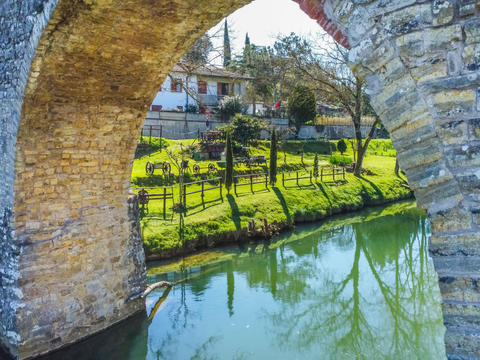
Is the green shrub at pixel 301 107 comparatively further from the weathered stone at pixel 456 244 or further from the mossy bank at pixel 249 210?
the weathered stone at pixel 456 244

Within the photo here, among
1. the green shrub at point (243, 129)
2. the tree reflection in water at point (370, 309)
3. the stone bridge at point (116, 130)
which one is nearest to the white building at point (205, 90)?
the green shrub at point (243, 129)

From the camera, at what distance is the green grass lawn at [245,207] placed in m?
9.77

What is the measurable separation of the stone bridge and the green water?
3.06 ft

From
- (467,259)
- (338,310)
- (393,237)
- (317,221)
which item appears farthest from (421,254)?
(467,259)

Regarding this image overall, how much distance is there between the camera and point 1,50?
4.73 meters

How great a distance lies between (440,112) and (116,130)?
4.63 meters

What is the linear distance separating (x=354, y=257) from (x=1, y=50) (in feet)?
29.5

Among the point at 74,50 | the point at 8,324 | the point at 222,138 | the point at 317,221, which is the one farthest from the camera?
the point at 222,138

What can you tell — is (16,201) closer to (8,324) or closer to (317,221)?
(8,324)

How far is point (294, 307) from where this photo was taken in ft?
24.5

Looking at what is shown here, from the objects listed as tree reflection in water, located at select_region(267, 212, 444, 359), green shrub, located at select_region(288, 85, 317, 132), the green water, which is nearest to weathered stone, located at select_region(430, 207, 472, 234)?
the green water

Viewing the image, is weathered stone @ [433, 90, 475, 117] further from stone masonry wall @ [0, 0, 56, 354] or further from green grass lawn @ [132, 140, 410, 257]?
green grass lawn @ [132, 140, 410, 257]

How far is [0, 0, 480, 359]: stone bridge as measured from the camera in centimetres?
208

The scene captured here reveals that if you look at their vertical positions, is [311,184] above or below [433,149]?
below
